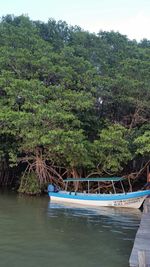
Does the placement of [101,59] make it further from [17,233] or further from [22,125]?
[17,233]

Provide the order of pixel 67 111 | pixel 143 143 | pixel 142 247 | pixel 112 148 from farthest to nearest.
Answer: pixel 67 111 → pixel 112 148 → pixel 143 143 → pixel 142 247

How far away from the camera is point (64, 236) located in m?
8.92

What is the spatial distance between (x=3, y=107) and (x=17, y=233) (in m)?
8.02

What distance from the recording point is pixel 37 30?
71.5ft

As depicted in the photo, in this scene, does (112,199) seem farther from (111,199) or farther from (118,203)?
(118,203)

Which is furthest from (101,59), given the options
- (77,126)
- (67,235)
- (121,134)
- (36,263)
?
(36,263)

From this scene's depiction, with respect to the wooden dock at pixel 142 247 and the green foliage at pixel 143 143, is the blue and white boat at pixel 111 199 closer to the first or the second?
the green foliage at pixel 143 143

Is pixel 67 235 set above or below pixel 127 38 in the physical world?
below

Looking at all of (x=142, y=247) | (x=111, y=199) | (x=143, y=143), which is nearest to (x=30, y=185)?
(x=111, y=199)

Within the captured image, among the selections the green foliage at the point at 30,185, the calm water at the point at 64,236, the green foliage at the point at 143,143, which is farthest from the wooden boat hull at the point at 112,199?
the green foliage at the point at 30,185

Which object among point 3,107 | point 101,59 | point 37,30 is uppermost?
point 37,30

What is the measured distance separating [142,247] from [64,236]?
2.80 m

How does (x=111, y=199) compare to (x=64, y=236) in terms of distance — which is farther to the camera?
(x=111, y=199)

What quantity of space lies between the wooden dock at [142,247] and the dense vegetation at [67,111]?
5472 mm
